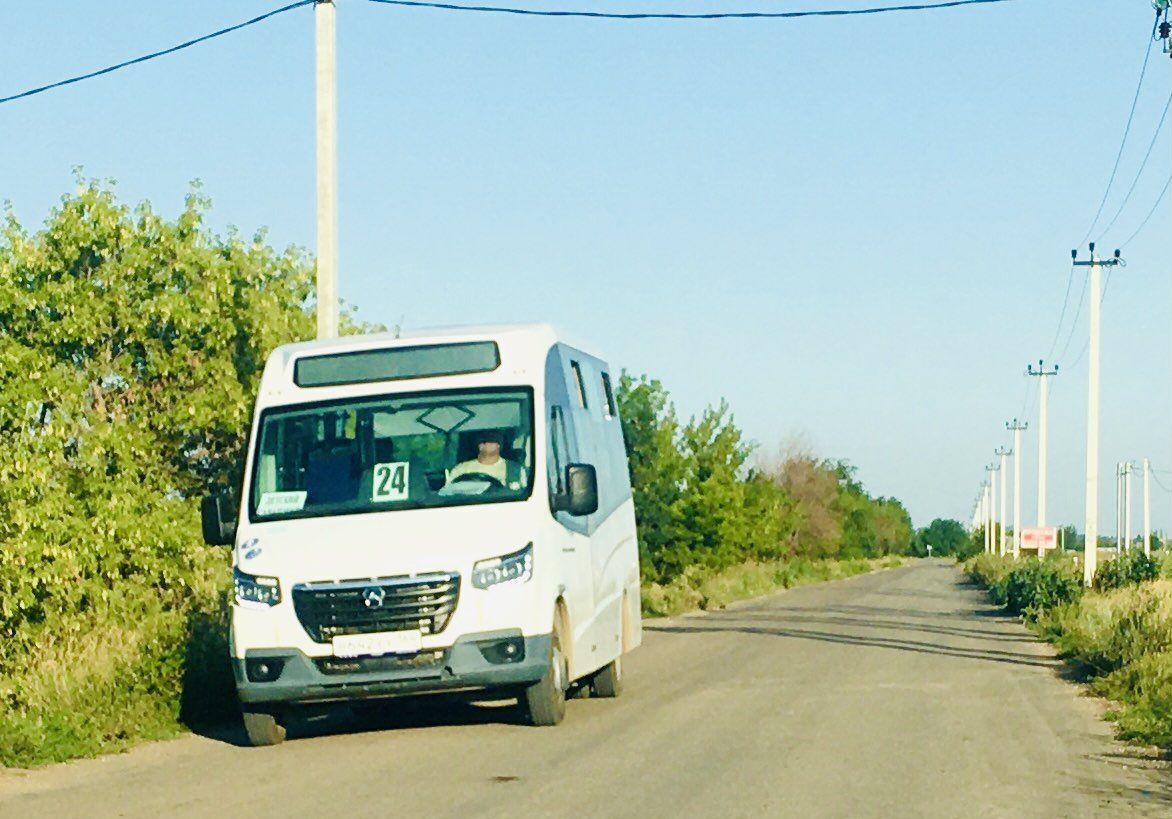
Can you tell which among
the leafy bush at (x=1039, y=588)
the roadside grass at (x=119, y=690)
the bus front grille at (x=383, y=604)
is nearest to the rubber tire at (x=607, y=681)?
the roadside grass at (x=119, y=690)

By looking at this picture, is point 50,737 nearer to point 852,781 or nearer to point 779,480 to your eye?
point 852,781

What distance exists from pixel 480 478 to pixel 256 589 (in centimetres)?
185

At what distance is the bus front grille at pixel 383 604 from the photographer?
12.1 metres

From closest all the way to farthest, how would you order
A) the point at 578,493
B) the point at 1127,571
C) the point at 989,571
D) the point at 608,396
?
the point at 578,493 < the point at 608,396 < the point at 1127,571 < the point at 989,571

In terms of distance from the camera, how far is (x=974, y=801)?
9.40 meters

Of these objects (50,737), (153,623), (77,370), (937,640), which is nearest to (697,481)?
(937,640)

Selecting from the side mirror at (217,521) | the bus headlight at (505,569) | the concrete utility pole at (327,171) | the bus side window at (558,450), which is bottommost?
the bus headlight at (505,569)

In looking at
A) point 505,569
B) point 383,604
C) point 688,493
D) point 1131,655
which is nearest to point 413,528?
point 383,604

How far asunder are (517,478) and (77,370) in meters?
11.6

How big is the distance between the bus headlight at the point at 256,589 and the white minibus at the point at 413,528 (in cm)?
1

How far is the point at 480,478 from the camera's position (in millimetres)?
12938

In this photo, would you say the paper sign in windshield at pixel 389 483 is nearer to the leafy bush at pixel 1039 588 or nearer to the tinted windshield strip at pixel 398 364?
the tinted windshield strip at pixel 398 364

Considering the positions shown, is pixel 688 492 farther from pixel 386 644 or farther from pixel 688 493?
pixel 386 644

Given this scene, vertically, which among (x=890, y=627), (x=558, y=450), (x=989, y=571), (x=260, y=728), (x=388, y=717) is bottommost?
(x=989, y=571)
